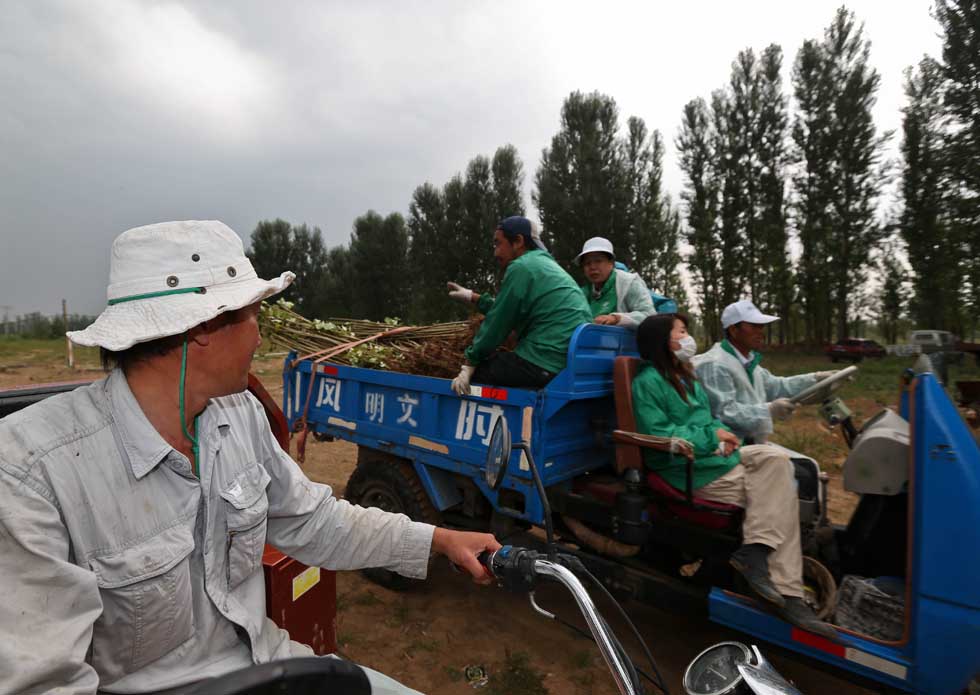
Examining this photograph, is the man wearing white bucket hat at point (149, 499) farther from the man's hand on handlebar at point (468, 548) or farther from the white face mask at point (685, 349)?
the white face mask at point (685, 349)

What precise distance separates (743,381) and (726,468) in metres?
0.89

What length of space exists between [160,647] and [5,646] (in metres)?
0.42

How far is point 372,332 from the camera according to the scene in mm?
5031

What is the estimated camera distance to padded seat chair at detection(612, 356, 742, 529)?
2742mm

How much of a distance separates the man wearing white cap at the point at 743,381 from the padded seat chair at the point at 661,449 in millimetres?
621

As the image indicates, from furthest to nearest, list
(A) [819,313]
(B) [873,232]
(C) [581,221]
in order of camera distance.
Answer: (C) [581,221], (A) [819,313], (B) [873,232]

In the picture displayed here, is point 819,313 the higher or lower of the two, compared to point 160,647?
higher

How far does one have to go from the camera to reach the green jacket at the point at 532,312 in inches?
135

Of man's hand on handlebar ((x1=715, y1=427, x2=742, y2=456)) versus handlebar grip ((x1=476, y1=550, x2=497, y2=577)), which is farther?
man's hand on handlebar ((x1=715, y1=427, x2=742, y2=456))

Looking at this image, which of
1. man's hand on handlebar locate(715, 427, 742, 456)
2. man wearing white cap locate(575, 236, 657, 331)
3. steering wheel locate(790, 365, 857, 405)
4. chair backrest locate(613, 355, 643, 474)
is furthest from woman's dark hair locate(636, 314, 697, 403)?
man wearing white cap locate(575, 236, 657, 331)

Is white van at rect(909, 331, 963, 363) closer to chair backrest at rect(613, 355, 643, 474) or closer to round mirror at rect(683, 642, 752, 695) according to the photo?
chair backrest at rect(613, 355, 643, 474)

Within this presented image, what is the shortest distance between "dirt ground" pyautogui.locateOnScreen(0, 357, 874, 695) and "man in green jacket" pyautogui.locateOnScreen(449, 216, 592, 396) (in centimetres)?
Result: 165

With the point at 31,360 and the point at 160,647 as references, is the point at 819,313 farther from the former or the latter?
the point at 31,360

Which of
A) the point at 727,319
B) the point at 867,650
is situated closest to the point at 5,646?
the point at 867,650
